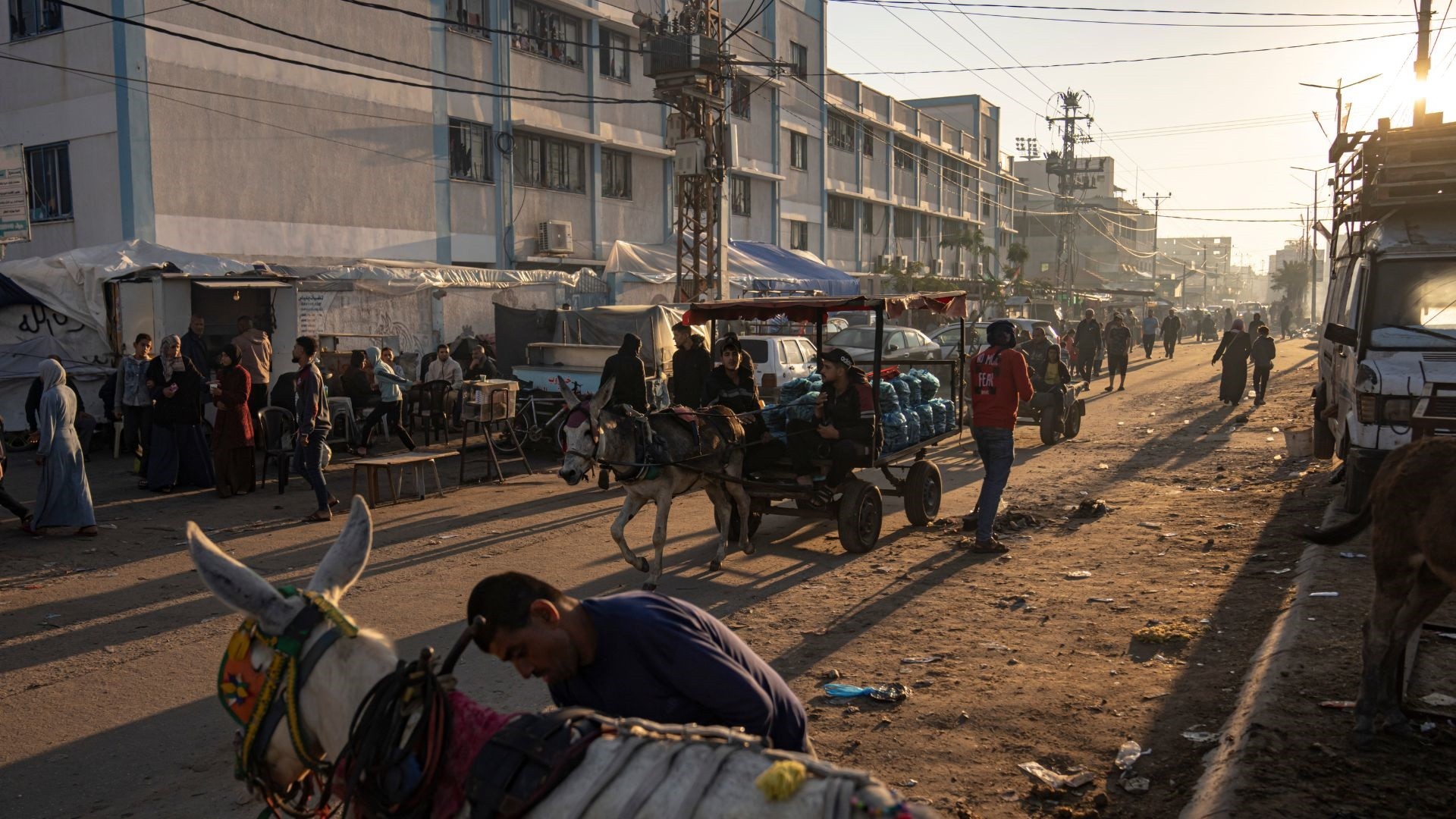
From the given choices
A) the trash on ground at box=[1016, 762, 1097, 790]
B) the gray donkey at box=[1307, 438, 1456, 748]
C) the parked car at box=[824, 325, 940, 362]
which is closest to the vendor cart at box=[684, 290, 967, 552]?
the trash on ground at box=[1016, 762, 1097, 790]

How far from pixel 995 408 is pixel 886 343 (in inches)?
493

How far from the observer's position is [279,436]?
14.0m

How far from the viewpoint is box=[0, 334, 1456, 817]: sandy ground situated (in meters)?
4.95

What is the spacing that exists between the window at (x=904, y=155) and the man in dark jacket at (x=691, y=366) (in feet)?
137

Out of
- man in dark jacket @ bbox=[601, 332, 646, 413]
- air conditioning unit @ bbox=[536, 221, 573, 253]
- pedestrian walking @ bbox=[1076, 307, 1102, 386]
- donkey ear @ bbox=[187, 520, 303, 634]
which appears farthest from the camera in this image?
pedestrian walking @ bbox=[1076, 307, 1102, 386]

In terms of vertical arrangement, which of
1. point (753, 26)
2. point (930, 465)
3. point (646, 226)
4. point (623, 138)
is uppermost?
point (753, 26)

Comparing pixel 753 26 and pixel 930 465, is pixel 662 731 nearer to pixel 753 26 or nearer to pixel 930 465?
pixel 930 465

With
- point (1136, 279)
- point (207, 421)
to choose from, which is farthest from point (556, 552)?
point (1136, 279)

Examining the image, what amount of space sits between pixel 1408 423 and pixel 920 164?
156 feet

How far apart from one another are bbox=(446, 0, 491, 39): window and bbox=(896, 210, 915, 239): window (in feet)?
99.0

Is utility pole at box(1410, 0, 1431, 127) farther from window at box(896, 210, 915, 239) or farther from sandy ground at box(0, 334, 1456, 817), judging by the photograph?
window at box(896, 210, 915, 239)

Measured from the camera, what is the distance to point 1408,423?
29.2ft

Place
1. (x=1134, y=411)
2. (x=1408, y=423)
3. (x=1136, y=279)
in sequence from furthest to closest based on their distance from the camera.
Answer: (x=1136, y=279) → (x=1134, y=411) → (x=1408, y=423)

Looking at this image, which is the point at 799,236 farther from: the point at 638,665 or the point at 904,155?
the point at 638,665
